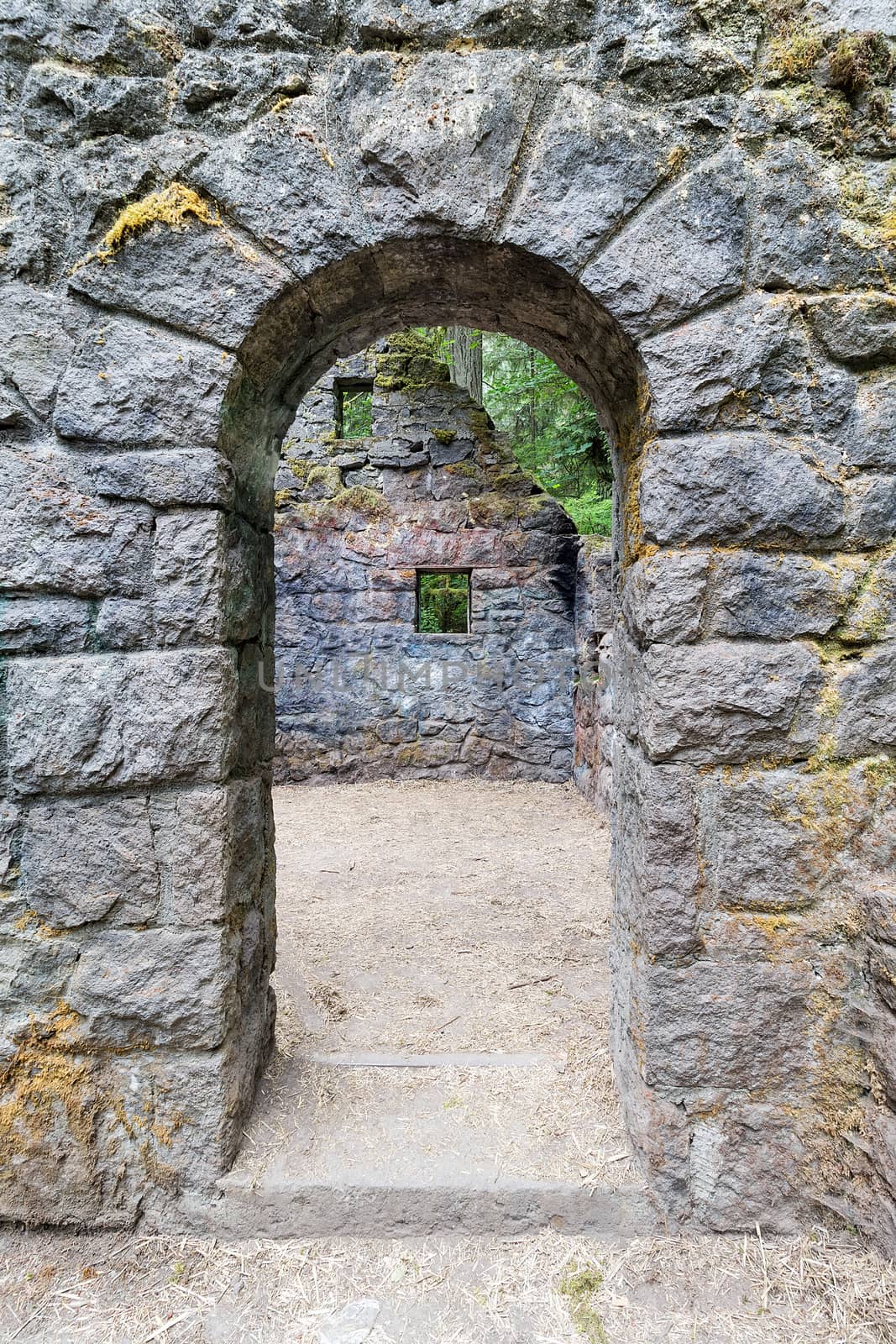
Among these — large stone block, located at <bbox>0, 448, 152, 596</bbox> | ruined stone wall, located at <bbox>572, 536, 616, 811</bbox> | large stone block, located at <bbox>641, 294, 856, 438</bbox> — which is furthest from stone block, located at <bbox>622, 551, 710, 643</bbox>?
ruined stone wall, located at <bbox>572, 536, 616, 811</bbox>

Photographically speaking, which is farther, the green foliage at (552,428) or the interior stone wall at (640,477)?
the green foliage at (552,428)

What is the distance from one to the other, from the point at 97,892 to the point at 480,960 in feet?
6.17

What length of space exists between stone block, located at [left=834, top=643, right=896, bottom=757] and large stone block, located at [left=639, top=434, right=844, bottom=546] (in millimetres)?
316

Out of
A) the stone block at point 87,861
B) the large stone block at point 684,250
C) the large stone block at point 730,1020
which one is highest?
the large stone block at point 684,250

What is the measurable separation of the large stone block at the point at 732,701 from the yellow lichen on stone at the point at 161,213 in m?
1.45

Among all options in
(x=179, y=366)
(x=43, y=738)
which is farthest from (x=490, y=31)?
(x=43, y=738)

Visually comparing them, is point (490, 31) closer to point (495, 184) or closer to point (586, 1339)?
point (495, 184)

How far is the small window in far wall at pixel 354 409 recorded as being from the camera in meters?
7.53

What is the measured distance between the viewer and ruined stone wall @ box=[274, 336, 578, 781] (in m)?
6.88

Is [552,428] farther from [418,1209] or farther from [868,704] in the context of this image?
[418,1209]

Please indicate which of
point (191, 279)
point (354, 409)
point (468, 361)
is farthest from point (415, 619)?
point (191, 279)

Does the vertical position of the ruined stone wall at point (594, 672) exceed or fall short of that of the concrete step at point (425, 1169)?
it exceeds it

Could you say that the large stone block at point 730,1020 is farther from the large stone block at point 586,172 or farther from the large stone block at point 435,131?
the large stone block at point 435,131

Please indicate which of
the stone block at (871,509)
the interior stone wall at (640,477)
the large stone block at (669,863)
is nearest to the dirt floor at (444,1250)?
the interior stone wall at (640,477)
